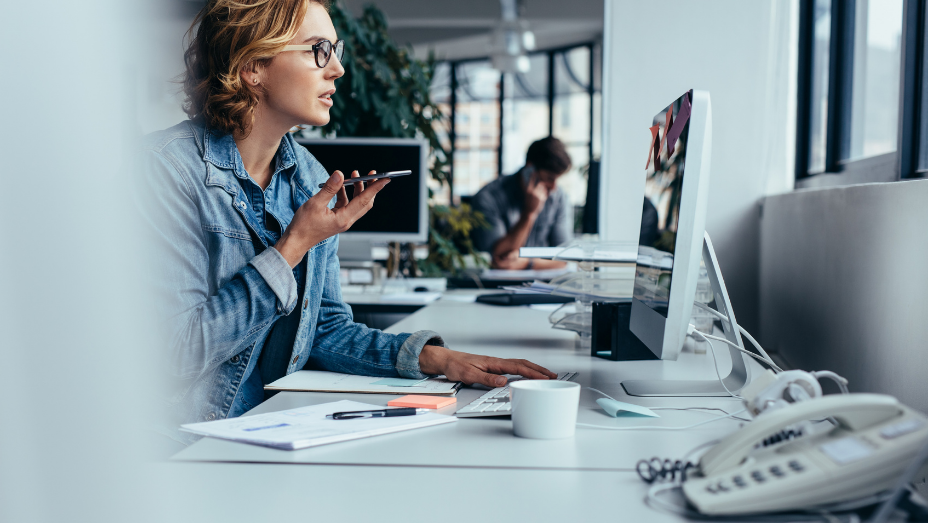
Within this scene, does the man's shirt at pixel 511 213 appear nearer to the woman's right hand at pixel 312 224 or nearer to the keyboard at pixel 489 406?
the woman's right hand at pixel 312 224

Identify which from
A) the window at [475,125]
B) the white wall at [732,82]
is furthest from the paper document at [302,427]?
the window at [475,125]

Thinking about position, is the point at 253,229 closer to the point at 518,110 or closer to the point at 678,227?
the point at 678,227

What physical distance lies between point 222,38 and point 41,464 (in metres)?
1.02

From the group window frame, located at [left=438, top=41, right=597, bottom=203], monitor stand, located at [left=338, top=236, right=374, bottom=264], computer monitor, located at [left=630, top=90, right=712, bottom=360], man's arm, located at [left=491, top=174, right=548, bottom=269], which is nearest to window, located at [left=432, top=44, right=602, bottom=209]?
window frame, located at [left=438, top=41, right=597, bottom=203]

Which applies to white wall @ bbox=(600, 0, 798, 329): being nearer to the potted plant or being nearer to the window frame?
the potted plant

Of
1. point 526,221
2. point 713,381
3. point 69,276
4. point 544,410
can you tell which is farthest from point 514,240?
point 69,276

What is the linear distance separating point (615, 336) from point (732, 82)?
1.33 metres

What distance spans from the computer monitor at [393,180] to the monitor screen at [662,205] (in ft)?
4.67

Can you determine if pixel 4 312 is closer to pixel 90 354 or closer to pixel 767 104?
pixel 90 354

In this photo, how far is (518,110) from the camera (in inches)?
356

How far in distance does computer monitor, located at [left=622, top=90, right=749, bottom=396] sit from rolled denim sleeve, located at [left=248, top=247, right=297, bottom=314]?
546 mm

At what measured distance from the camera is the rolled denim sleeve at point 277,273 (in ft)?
3.58

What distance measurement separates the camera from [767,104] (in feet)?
7.43

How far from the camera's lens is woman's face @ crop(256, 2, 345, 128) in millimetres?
1280
